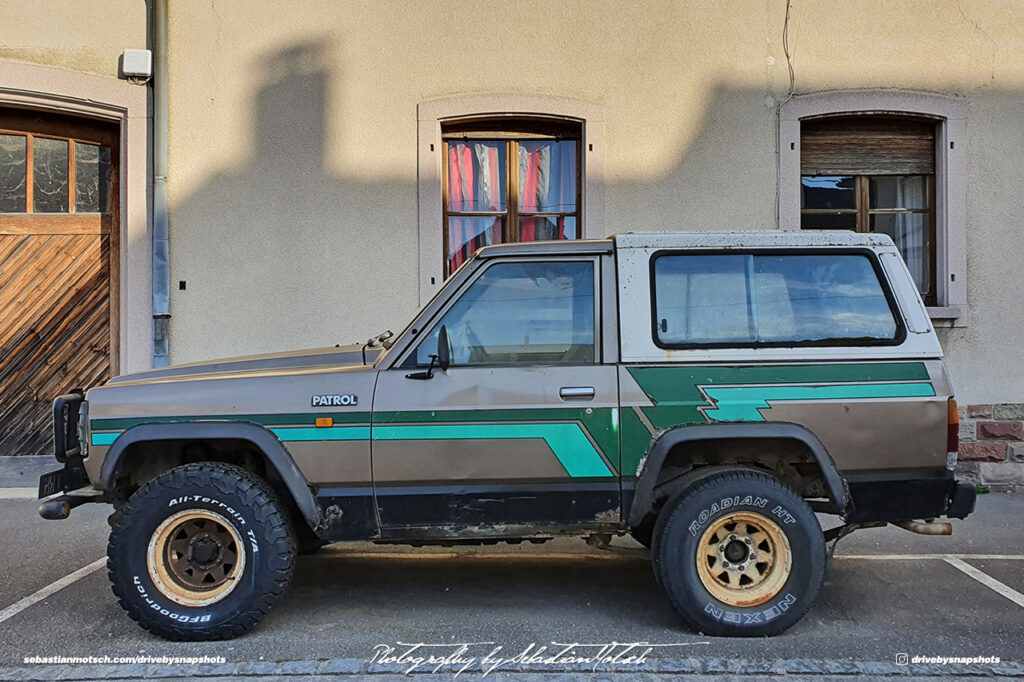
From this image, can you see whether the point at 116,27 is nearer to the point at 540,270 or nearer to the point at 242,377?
the point at 242,377

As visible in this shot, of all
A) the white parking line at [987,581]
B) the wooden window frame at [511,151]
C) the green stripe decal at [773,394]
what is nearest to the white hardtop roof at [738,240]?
the green stripe decal at [773,394]

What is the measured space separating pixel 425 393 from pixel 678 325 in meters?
1.30

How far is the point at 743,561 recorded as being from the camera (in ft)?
13.2

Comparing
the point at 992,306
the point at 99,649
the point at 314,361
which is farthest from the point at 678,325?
the point at 992,306

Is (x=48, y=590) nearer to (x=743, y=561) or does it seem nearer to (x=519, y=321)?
(x=519, y=321)

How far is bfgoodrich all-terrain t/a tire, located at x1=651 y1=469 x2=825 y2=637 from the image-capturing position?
3.95 metres

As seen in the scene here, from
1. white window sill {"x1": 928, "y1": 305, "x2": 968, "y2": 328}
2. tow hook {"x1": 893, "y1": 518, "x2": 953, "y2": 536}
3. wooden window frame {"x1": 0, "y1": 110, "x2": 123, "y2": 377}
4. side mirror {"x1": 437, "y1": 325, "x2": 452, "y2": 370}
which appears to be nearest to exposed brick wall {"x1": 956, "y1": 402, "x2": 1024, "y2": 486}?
white window sill {"x1": 928, "y1": 305, "x2": 968, "y2": 328}

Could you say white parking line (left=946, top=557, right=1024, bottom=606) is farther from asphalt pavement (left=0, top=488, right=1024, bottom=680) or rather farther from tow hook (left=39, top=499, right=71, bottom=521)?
tow hook (left=39, top=499, right=71, bottom=521)

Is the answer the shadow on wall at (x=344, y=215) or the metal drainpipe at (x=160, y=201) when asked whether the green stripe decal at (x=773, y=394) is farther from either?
the metal drainpipe at (x=160, y=201)

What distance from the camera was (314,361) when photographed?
449 cm

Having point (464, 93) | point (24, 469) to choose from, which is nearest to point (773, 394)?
point (464, 93)

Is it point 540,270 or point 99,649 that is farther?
point 540,270

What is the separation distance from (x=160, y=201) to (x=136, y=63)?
4.17 ft

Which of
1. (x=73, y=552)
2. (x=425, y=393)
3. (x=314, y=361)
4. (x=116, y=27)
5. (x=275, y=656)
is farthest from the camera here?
(x=116, y=27)
